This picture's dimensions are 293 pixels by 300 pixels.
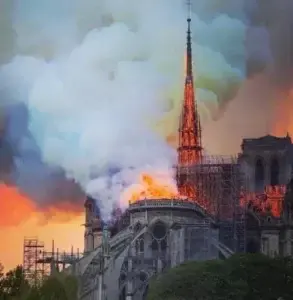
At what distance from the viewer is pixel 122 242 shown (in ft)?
216

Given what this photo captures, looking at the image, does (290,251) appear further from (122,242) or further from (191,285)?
(191,285)

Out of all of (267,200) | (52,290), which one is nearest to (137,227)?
(267,200)

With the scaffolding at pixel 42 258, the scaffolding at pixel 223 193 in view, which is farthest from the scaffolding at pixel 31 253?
the scaffolding at pixel 223 193

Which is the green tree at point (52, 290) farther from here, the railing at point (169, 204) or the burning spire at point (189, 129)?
the burning spire at point (189, 129)

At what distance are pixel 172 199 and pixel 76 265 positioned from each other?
7.69 meters

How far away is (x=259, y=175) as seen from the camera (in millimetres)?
73625

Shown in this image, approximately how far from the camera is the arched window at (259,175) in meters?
73.4

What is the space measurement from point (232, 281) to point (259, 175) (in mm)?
25287

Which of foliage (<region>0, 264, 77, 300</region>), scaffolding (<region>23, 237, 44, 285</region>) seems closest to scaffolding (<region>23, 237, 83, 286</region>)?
scaffolding (<region>23, 237, 44, 285</region>)

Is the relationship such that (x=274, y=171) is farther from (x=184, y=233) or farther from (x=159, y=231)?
(x=184, y=233)

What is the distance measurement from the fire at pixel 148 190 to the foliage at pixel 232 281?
16939 mm

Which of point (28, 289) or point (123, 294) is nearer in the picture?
point (28, 289)

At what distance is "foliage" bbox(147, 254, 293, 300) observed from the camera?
48.4 metres

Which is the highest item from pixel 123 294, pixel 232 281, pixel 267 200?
pixel 267 200
